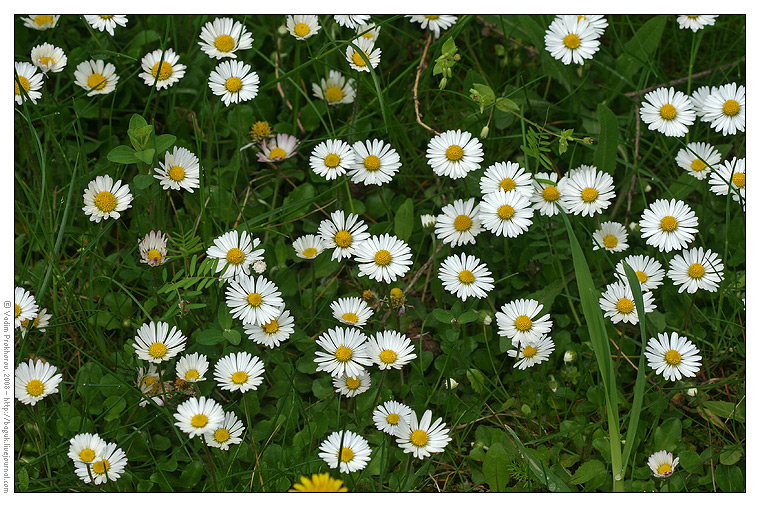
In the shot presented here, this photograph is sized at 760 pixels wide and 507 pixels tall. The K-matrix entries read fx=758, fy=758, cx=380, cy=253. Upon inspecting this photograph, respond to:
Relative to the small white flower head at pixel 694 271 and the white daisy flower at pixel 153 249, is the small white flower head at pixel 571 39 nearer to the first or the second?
the small white flower head at pixel 694 271

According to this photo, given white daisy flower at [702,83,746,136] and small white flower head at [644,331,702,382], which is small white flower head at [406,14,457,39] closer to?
white daisy flower at [702,83,746,136]

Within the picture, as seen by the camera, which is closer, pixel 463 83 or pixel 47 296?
pixel 47 296

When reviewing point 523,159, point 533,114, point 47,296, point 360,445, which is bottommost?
point 360,445

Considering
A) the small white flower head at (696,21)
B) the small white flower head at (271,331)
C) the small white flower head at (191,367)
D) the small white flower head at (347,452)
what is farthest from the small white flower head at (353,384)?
the small white flower head at (696,21)

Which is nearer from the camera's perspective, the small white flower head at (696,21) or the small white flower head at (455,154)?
the small white flower head at (455,154)

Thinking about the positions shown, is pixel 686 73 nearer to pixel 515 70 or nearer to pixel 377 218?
pixel 515 70

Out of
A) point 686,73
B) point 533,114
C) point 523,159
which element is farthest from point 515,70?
point 686,73

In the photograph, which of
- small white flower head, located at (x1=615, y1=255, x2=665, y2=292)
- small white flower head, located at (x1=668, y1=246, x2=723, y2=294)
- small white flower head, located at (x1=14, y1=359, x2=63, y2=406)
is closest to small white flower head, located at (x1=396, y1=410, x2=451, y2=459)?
small white flower head, located at (x1=615, y1=255, x2=665, y2=292)

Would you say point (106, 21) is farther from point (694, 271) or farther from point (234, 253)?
point (694, 271)
